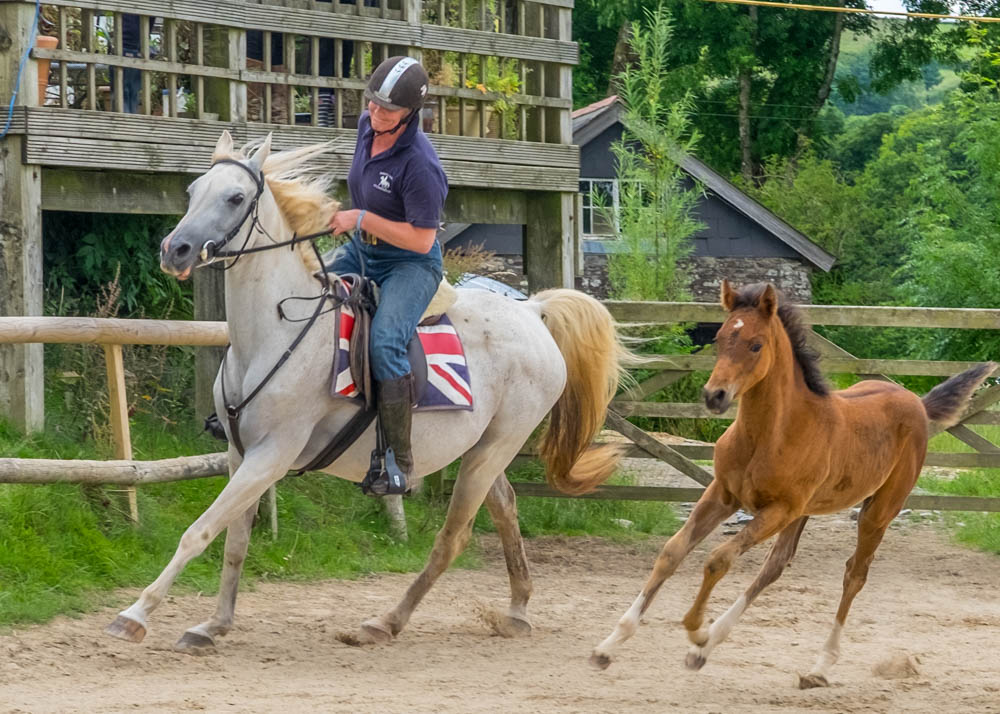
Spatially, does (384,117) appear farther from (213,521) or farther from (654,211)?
(654,211)

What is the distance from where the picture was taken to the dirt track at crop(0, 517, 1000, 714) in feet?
18.0

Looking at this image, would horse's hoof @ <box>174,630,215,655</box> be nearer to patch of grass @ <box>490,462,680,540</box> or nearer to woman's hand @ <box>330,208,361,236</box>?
woman's hand @ <box>330,208,361,236</box>

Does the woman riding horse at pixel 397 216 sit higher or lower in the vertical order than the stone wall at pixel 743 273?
lower

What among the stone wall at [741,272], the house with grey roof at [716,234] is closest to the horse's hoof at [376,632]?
the house with grey roof at [716,234]

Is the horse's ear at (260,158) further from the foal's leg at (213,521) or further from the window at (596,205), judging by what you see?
the window at (596,205)

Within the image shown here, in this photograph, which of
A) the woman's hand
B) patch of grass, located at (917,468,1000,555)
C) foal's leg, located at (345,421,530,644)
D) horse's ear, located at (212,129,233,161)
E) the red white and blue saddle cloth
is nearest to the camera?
horse's ear, located at (212,129,233,161)

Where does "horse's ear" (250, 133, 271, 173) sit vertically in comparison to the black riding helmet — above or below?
below

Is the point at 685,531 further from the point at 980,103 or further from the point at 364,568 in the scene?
the point at 980,103

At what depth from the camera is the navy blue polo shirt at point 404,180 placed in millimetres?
6352

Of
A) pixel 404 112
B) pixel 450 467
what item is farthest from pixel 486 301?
pixel 450 467

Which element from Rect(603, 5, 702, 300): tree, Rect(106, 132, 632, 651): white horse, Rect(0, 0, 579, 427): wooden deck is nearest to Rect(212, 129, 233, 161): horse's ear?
Rect(106, 132, 632, 651): white horse

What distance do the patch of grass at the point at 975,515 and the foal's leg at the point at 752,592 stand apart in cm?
416

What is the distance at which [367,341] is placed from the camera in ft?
20.8

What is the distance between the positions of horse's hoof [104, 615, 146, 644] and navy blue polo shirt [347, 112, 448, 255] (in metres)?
2.18
